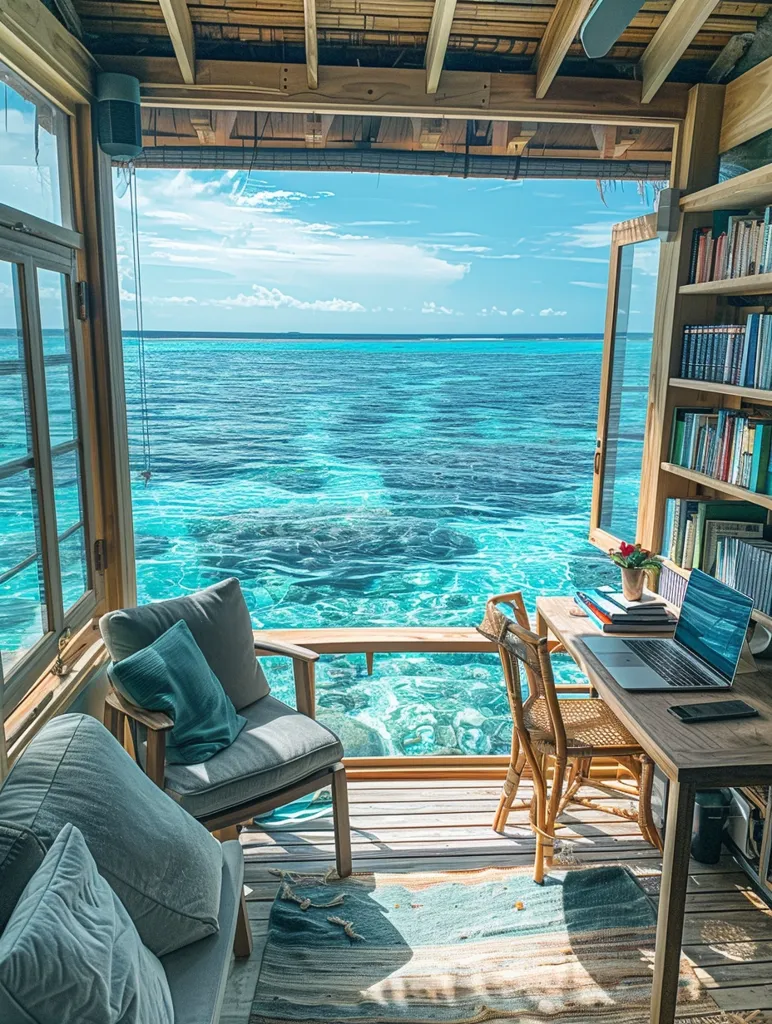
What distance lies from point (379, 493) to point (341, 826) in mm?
16964

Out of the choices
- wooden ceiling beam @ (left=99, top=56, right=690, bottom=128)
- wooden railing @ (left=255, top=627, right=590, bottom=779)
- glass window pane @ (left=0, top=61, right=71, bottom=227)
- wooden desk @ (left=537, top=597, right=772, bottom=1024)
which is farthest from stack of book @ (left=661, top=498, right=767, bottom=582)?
glass window pane @ (left=0, top=61, right=71, bottom=227)

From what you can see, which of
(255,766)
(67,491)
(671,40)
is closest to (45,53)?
(67,491)

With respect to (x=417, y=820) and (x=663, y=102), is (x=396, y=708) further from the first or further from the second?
(x=663, y=102)

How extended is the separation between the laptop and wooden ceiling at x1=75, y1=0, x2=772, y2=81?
1.83 metres

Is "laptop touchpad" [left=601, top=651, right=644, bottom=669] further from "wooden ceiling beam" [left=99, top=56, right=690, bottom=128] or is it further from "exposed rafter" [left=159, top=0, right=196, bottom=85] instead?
"exposed rafter" [left=159, top=0, right=196, bottom=85]

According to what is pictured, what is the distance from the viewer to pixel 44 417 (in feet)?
7.77

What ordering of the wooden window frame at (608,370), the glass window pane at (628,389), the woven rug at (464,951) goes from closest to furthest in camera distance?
the woven rug at (464,951) → the glass window pane at (628,389) → the wooden window frame at (608,370)

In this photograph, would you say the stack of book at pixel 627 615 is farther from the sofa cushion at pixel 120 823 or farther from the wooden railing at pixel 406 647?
the sofa cushion at pixel 120 823

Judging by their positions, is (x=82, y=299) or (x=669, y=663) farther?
(x=82, y=299)

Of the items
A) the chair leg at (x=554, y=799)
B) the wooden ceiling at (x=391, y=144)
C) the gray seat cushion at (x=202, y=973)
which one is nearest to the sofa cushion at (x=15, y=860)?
the gray seat cushion at (x=202, y=973)

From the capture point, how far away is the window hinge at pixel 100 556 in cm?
295

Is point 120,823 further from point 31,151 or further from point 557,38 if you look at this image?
point 557,38

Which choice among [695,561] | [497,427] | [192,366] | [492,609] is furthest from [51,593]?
[192,366]

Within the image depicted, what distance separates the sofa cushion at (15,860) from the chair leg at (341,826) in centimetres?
128
